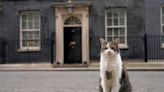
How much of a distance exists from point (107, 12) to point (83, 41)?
253 centimetres

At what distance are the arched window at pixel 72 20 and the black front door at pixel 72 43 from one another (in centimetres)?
34

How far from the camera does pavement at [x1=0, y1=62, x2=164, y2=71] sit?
24844 mm

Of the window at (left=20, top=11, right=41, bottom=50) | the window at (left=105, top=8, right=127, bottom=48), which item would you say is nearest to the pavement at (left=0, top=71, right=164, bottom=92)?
the window at (left=105, top=8, right=127, bottom=48)

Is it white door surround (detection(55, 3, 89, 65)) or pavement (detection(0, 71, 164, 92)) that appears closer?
pavement (detection(0, 71, 164, 92))

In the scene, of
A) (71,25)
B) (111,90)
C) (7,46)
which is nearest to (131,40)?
(71,25)

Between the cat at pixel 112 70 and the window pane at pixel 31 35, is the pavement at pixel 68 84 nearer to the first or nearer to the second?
the cat at pixel 112 70

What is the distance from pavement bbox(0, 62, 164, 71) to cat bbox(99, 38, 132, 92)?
16.9 m

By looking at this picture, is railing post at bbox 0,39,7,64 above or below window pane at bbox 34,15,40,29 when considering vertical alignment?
below

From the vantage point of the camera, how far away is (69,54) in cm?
2881

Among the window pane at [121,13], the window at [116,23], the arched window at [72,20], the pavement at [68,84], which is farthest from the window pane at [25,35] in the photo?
the pavement at [68,84]

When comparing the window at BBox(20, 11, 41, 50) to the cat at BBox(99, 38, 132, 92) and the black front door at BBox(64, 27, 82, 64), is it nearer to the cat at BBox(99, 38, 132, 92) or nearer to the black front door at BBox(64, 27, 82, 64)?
the black front door at BBox(64, 27, 82, 64)

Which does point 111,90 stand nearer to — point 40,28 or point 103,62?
point 103,62

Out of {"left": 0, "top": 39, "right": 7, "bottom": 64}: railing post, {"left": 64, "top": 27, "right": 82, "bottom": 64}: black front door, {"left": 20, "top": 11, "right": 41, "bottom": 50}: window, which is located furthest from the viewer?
{"left": 20, "top": 11, "right": 41, "bottom": 50}: window

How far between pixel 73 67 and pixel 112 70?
19.4m
